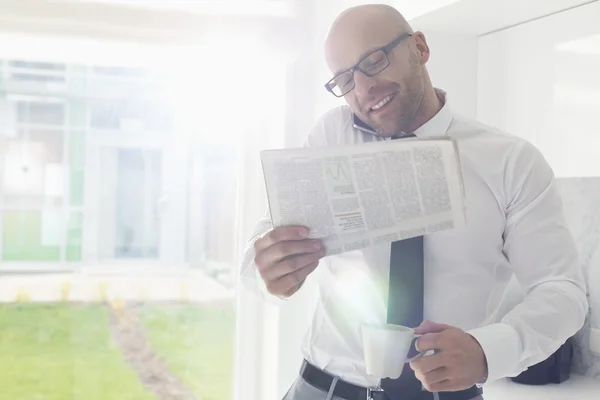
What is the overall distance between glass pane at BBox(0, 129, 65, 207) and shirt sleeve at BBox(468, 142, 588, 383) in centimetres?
162

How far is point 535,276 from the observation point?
1.25 metres

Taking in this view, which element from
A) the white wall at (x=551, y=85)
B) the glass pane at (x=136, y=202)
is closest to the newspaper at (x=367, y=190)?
the white wall at (x=551, y=85)

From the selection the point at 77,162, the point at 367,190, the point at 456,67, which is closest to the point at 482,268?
the point at 367,190

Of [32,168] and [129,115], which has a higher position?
[129,115]

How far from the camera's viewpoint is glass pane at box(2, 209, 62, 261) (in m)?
2.31

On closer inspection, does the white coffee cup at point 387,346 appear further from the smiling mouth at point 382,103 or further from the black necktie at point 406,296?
the smiling mouth at point 382,103

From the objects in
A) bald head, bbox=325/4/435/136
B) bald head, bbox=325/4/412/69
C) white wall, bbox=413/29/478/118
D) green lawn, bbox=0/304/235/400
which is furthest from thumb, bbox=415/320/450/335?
green lawn, bbox=0/304/235/400

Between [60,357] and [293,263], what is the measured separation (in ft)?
4.90

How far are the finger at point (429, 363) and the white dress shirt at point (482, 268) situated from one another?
194 millimetres

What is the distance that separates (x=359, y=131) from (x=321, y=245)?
380mm

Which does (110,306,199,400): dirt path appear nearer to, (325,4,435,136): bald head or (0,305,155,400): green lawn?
(0,305,155,400): green lawn

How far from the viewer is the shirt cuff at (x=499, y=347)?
1.10 m

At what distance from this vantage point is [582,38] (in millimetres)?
1762

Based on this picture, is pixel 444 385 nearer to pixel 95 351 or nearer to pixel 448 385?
pixel 448 385
